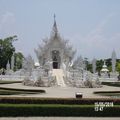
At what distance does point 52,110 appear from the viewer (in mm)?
14727

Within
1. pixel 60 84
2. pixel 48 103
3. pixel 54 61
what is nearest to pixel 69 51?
pixel 54 61

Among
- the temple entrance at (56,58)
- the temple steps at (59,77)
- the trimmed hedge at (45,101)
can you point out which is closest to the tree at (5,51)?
the temple entrance at (56,58)

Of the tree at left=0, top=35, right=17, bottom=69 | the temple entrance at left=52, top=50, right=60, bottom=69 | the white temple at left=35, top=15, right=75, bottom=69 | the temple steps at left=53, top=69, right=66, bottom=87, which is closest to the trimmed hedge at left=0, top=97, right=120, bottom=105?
the temple steps at left=53, top=69, right=66, bottom=87

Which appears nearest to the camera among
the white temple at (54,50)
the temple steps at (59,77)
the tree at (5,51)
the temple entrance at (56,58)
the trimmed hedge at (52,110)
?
the trimmed hedge at (52,110)

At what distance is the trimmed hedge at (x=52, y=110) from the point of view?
14539 millimetres

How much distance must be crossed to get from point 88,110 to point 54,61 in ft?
108

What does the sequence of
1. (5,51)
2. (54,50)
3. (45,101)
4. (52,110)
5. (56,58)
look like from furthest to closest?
(5,51) < (56,58) < (54,50) < (45,101) < (52,110)

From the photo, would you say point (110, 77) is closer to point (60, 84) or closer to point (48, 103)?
point (60, 84)

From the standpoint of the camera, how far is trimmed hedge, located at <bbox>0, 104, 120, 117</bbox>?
47.7 feet

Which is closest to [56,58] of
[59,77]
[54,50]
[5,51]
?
[54,50]

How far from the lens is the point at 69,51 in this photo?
148 ft

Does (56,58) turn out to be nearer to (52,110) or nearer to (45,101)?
(45,101)

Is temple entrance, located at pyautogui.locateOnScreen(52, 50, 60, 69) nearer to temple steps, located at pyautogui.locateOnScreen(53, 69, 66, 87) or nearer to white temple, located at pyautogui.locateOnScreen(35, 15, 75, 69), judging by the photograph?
white temple, located at pyautogui.locateOnScreen(35, 15, 75, 69)

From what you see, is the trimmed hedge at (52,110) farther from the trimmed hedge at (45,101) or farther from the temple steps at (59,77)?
the temple steps at (59,77)
